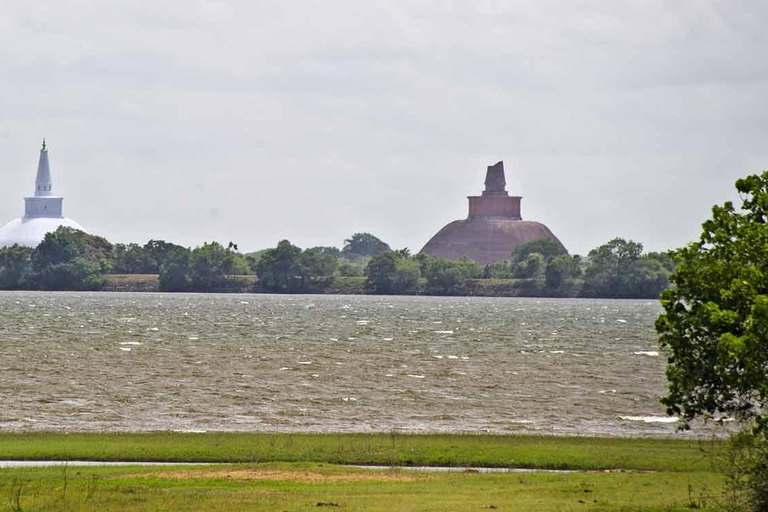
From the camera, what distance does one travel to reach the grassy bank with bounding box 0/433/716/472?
2716 cm

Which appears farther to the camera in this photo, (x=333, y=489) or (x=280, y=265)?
(x=280, y=265)

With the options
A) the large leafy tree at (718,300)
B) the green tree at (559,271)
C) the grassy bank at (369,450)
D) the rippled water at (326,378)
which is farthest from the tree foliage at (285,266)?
the large leafy tree at (718,300)

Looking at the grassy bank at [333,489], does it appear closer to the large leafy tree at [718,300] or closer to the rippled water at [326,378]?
the large leafy tree at [718,300]

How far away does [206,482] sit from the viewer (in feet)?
75.2

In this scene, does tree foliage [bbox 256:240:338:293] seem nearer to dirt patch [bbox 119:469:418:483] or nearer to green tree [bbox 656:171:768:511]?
dirt patch [bbox 119:469:418:483]

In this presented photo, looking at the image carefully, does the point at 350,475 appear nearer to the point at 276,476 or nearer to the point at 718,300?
the point at 276,476

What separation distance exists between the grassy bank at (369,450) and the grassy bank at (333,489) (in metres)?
1.89

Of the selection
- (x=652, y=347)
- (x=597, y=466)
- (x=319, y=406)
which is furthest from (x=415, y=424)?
(x=652, y=347)

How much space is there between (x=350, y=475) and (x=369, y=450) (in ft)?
11.9

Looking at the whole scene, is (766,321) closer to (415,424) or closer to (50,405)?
(415,424)

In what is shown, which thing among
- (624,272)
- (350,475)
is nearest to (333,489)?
A: (350,475)

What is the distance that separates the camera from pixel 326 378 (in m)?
49.8

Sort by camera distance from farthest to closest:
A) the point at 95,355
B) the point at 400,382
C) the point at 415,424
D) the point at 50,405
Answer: the point at 95,355 < the point at 400,382 < the point at 50,405 < the point at 415,424

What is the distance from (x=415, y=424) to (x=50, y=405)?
10.9 m
